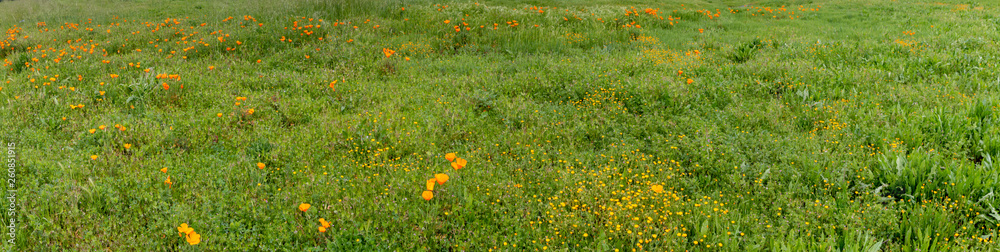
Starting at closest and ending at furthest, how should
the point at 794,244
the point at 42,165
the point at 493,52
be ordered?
the point at 794,244 < the point at 42,165 < the point at 493,52

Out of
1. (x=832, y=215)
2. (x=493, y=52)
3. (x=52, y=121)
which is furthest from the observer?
(x=493, y=52)

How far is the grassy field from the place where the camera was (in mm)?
3727

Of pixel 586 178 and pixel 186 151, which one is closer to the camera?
pixel 586 178

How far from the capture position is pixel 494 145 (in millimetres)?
5375

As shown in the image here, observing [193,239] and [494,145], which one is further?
[494,145]

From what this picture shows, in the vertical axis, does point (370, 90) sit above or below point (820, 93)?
below

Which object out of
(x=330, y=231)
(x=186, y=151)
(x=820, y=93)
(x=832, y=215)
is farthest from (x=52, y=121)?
(x=820, y=93)

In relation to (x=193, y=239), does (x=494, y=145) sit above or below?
below

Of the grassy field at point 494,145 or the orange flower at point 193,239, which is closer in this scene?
the orange flower at point 193,239

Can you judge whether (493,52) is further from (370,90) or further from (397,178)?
(397,178)

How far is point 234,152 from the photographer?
5109 millimetres

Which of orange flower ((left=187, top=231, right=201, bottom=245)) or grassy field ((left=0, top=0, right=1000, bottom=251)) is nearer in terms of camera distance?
orange flower ((left=187, top=231, right=201, bottom=245))

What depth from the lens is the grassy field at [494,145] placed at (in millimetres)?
3727

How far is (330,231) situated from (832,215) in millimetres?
3998
